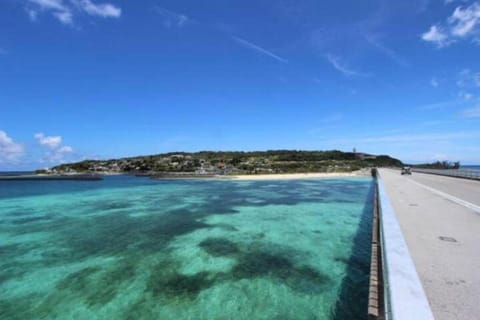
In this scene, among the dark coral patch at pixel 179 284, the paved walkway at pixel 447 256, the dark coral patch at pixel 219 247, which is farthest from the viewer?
the dark coral patch at pixel 219 247

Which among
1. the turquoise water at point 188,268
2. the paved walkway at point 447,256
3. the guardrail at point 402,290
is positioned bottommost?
the turquoise water at point 188,268

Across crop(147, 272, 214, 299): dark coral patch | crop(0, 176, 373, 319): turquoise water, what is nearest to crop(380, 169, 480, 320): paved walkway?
crop(0, 176, 373, 319): turquoise water

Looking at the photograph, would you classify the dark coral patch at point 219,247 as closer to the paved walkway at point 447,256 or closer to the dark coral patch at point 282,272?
Result: the dark coral patch at point 282,272

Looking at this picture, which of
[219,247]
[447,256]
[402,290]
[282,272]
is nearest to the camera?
[402,290]

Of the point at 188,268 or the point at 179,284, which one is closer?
the point at 179,284

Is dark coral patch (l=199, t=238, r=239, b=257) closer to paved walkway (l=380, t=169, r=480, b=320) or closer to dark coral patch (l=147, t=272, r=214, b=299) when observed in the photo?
dark coral patch (l=147, t=272, r=214, b=299)

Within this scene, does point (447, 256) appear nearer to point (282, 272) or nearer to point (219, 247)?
point (282, 272)

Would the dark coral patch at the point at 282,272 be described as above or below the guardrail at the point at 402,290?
below

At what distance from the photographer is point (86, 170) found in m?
104

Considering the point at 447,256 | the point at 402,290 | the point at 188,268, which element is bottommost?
the point at 188,268

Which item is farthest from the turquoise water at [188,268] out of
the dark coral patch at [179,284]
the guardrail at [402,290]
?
the guardrail at [402,290]

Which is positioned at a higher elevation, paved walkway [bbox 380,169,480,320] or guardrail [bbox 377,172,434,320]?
guardrail [bbox 377,172,434,320]

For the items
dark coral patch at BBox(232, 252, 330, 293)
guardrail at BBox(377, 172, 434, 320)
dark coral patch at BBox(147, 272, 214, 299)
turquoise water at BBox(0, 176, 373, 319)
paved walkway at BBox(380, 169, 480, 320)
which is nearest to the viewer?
guardrail at BBox(377, 172, 434, 320)

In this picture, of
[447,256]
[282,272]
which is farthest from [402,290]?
[282,272]
